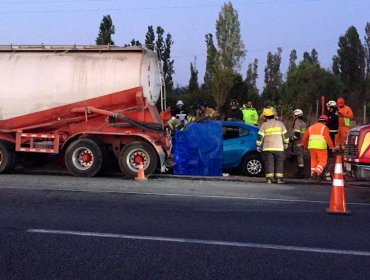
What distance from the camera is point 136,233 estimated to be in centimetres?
693

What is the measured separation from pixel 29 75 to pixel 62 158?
2.42m

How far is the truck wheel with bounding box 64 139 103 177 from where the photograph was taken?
42.8 ft

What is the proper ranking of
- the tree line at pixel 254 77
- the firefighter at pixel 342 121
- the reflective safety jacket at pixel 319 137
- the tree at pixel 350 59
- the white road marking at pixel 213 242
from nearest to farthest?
the white road marking at pixel 213 242
the reflective safety jacket at pixel 319 137
the firefighter at pixel 342 121
the tree line at pixel 254 77
the tree at pixel 350 59

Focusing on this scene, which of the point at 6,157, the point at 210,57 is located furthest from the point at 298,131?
the point at 210,57

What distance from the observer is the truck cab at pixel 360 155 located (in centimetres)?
991

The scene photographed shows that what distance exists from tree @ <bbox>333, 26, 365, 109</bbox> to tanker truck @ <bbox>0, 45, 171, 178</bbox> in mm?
50350

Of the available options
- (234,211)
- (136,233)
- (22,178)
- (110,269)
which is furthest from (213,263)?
(22,178)

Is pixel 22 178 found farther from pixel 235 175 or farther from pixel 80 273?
pixel 80 273

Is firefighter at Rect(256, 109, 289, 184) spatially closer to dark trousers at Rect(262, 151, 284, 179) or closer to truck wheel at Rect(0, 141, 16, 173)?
dark trousers at Rect(262, 151, 284, 179)

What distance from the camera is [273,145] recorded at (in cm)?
1255

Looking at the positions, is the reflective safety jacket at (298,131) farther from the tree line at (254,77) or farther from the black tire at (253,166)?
the tree line at (254,77)

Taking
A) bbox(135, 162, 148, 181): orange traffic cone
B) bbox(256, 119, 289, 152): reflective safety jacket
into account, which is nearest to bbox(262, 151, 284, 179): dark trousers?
bbox(256, 119, 289, 152): reflective safety jacket

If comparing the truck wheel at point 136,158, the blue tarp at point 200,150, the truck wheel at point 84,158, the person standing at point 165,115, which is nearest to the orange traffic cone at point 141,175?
the truck wheel at point 136,158

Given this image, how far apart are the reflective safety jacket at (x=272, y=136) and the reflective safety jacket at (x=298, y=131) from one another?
1693mm
